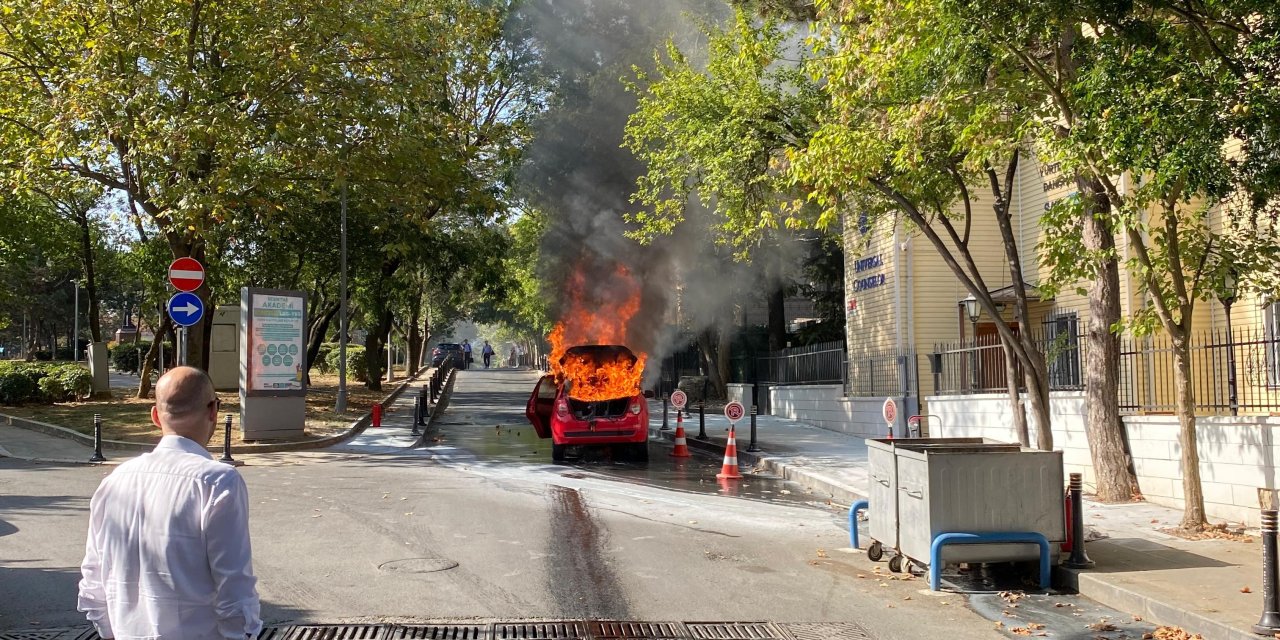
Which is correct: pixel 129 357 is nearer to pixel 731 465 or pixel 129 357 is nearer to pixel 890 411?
pixel 731 465

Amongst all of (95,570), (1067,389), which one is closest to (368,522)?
(95,570)

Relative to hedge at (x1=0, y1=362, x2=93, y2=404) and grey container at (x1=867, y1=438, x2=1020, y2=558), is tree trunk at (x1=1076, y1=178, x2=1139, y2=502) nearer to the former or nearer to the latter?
grey container at (x1=867, y1=438, x2=1020, y2=558)

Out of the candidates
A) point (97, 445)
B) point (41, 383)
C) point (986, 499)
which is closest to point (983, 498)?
point (986, 499)

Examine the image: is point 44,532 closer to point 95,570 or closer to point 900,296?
point 95,570

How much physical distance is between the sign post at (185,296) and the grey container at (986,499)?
11.9 meters

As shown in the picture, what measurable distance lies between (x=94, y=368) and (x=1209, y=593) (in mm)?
26448

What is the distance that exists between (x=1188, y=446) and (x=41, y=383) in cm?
2395

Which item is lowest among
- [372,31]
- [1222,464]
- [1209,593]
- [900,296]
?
[1209,593]

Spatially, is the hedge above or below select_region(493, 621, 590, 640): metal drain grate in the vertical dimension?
above

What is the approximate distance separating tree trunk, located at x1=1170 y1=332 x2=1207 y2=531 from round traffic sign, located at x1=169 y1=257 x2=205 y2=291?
13.8 meters

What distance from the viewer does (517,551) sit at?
322 inches

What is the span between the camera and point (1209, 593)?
21.8 ft

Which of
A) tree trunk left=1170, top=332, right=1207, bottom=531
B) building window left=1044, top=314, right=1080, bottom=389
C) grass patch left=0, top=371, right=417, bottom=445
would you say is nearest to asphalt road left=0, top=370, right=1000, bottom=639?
tree trunk left=1170, top=332, right=1207, bottom=531

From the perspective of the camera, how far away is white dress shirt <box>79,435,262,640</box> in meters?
2.76
